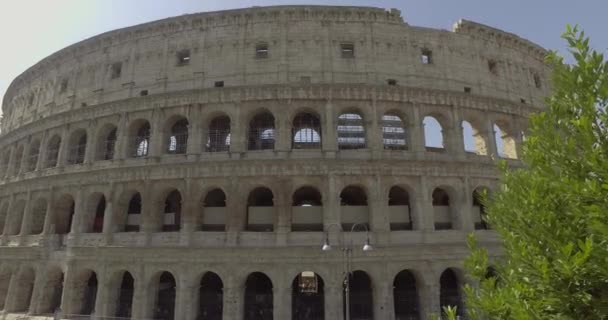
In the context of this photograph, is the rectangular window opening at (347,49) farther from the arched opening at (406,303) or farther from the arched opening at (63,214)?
the arched opening at (63,214)

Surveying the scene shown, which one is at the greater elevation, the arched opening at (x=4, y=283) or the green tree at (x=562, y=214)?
the green tree at (x=562, y=214)

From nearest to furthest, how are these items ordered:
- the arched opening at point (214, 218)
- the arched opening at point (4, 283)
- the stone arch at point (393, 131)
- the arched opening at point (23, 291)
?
the arched opening at point (214, 218), the stone arch at point (393, 131), the arched opening at point (23, 291), the arched opening at point (4, 283)

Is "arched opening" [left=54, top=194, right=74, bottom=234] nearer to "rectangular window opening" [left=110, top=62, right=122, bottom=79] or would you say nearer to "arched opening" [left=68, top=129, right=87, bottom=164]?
"arched opening" [left=68, top=129, right=87, bottom=164]

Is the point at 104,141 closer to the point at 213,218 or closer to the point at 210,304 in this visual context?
the point at 213,218

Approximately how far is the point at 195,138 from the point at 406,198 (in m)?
14.0

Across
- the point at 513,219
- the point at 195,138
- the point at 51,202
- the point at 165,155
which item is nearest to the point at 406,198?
the point at 195,138

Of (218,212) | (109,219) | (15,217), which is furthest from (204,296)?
(15,217)

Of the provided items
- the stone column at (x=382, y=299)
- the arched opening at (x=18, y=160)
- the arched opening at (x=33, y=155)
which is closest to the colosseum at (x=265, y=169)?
the stone column at (x=382, y=299)

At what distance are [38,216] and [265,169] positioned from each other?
18571 mm

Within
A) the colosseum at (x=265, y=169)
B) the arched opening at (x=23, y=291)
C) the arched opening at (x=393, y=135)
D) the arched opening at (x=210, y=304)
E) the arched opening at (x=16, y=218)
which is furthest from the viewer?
the arched opening at (x=16, y=218)

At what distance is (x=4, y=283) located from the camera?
2567cm

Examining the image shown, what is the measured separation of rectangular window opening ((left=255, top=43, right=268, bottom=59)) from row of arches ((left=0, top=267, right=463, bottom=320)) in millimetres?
13850

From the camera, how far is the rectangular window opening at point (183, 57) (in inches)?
956

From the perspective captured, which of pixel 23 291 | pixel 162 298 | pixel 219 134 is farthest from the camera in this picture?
pixel 219 134
